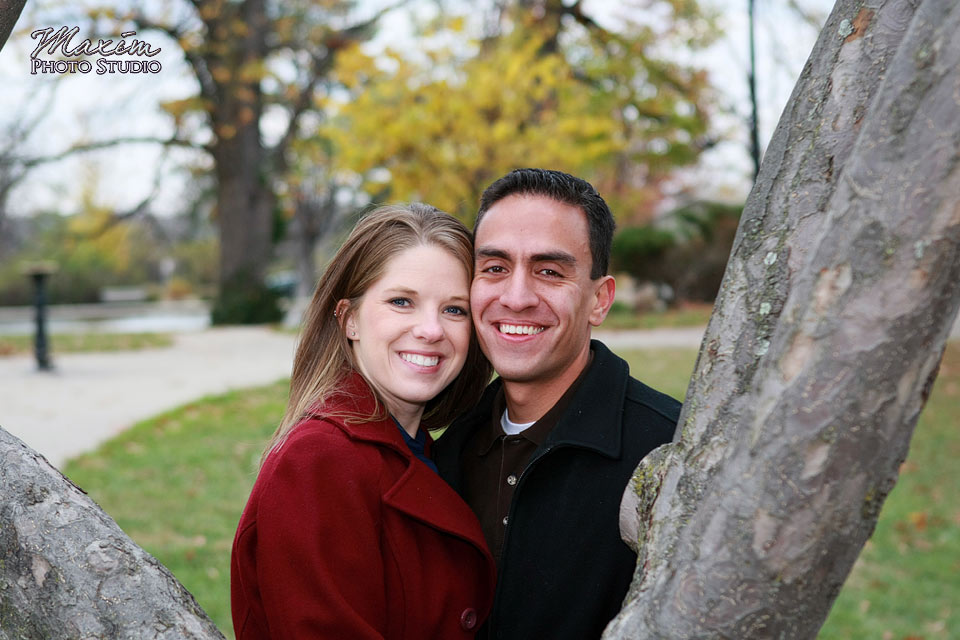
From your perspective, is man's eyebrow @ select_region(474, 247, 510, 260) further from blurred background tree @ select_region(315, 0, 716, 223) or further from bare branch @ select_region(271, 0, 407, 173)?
bare branch @ select_region(271, 0, 407, 173)

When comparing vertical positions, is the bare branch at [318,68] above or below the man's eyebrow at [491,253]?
above

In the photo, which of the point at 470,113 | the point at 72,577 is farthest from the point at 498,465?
the point at 470,113

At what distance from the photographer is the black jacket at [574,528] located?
2.30m

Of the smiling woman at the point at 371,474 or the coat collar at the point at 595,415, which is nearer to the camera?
the smiling woman at the point at 371,474

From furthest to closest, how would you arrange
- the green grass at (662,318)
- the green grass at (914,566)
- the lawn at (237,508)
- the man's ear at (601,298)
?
1. the green grass at (662,318)
2. the lawn at (237,508)
3. the green grass at (914,566)
4. the man's ear at (601,298)

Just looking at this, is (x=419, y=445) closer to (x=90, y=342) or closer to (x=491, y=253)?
(x=491, y=253)

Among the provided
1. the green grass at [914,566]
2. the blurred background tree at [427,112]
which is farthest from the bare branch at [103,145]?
the green grass at [914,566]

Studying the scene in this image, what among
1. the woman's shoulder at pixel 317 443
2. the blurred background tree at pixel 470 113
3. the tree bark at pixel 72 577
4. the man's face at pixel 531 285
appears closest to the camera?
the tree bark at pixel 72 577

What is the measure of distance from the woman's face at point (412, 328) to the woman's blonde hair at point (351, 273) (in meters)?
0.03

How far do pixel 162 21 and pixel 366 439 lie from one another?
17.6 meters

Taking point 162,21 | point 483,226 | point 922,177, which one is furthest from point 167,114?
point 922,177

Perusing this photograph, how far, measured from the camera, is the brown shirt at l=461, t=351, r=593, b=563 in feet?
8.40

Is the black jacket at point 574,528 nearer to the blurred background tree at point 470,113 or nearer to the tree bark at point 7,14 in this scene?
the tree bark at point 7,14

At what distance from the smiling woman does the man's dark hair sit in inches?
7.4
